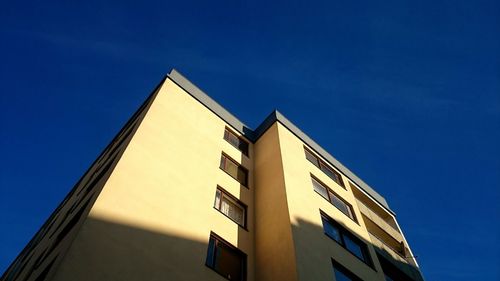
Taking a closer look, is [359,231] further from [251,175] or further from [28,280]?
[28,280]

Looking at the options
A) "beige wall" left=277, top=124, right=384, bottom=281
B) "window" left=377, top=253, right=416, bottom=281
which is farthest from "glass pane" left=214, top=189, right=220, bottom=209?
"window" left=377, top=253, right=416, bottom=281

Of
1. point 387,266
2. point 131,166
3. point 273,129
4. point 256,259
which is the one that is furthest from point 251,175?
point 387,266

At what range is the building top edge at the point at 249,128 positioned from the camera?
21.2 metres

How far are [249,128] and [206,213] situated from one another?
1075cm

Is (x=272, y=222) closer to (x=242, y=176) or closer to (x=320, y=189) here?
(x=242, y=176)

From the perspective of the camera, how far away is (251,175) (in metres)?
19.2

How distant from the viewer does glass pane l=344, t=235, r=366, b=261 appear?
55.7ft

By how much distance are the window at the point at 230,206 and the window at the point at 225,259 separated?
163cm

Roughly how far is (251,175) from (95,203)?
965cm

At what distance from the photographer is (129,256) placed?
9977mm

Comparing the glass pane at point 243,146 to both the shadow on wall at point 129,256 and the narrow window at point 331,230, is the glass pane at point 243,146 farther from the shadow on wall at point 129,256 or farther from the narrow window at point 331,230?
the shadow on wall at point 129,256

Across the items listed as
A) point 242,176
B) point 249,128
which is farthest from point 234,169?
point 249,128

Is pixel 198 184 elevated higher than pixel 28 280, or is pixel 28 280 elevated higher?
pixel 198 184

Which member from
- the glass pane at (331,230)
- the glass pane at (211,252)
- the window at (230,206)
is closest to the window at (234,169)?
the window at (230,206)
